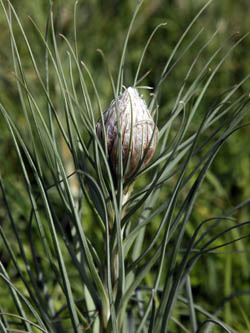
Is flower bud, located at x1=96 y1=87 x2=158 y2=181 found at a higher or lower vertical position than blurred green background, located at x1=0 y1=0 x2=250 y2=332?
lower

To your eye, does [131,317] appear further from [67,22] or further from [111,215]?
[67,22]

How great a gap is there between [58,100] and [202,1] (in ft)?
3.17

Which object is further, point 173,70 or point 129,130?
point 173,70

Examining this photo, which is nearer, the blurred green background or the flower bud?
the flower bud

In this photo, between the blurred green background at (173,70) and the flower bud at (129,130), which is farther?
the blurred green background at (173,70)

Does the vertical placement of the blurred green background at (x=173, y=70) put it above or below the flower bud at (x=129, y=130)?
above

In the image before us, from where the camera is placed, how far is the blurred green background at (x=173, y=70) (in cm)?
117

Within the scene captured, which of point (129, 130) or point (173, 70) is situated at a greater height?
point (173, 70)

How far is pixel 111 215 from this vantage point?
1.73 feet

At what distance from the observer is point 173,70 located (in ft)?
5.66

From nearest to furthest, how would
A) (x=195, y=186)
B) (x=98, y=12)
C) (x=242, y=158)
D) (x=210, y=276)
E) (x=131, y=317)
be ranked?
(x=195, y=186) → (x=131, y=317) → (x=210, y=276) → (x=242, y=158) → (x=98, y=12)

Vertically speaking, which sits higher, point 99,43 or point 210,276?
point 99,43

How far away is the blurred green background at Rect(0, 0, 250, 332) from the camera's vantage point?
1171mm

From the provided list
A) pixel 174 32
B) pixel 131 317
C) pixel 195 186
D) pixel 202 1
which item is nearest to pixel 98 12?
pixel 174 32
